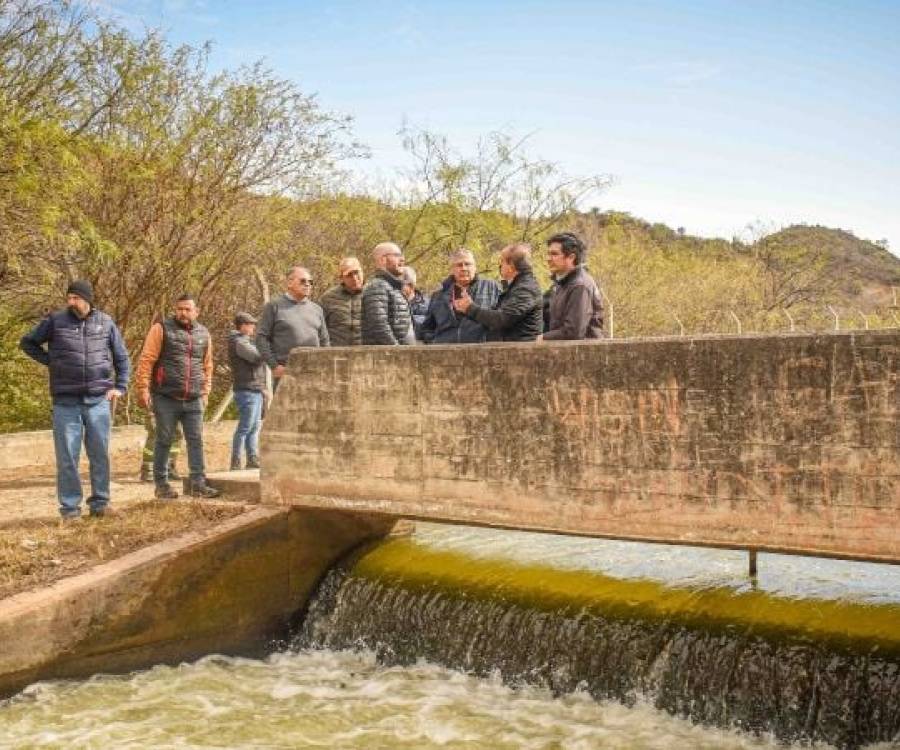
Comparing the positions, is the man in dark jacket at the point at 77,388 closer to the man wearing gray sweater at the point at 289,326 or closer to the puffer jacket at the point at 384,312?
the man wearing gray sweater at the point at 289,326

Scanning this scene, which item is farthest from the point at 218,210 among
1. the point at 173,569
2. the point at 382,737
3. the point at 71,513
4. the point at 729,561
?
the point at 382,737

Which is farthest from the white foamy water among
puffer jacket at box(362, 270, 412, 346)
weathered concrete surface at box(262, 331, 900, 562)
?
puffer jacket at box(362, 270, 412, 346)

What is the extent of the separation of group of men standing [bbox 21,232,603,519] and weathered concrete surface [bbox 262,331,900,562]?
55 centimetres

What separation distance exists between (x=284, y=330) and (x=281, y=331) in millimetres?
27

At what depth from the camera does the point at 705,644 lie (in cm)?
610

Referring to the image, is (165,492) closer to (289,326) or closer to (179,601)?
(179,601)

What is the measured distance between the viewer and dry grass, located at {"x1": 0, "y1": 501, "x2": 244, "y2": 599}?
6672 mm

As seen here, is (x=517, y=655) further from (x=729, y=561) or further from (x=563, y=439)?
(x=729, y=561)

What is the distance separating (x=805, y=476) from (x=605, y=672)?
6.38 feet

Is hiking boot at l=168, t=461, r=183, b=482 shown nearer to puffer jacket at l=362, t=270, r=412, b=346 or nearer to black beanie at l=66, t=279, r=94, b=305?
black beanie at l=66, t=279, r=94, b=305

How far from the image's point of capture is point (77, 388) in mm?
7816

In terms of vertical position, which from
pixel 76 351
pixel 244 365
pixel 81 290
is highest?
pixel 81 290

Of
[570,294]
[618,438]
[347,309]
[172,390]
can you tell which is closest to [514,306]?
[570,294]

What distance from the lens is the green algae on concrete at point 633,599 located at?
6.15m
